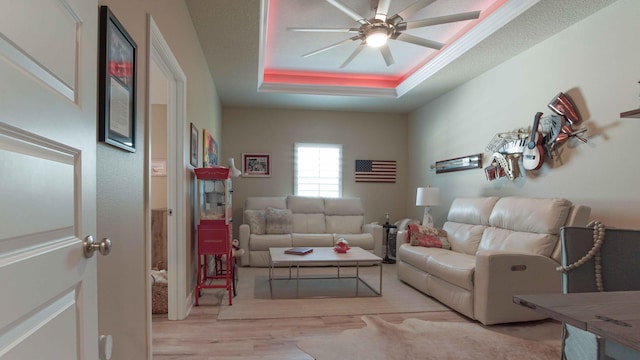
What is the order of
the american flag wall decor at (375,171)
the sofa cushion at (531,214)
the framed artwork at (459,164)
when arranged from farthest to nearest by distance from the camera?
the american flag wall decor at (375,171) < the framed artwork at (459,164) < the sofa cushion at (531,214)

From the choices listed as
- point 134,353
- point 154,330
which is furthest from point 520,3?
point 154,330

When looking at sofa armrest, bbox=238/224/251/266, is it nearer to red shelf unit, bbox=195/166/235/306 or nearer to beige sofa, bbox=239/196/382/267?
beige sofa, bbox=239/196/382/267

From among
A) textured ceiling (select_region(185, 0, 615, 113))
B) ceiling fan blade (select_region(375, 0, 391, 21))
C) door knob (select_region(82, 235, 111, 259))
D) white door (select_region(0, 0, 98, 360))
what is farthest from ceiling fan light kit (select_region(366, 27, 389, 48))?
door knob (select_region(82, 235, 111, 259))

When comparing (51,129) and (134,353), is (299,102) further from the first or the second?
(51,129)

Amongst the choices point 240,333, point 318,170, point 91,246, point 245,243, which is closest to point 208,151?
point 245,243

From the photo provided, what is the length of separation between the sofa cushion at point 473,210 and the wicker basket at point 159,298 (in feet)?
10.8

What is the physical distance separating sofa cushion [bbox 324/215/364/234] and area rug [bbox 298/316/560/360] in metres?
2.90

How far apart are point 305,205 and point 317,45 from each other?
2.68m

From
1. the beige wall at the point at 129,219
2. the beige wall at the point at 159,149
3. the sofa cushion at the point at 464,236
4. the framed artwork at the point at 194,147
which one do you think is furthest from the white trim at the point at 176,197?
the sofa cushion at the point at 464,236

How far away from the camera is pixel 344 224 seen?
5.84 m

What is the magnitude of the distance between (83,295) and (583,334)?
170 cm

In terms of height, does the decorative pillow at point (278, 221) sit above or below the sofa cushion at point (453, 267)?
above

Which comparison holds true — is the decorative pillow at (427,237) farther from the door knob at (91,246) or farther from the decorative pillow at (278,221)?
the door knob at (91,246)

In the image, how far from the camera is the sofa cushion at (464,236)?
3781mm
